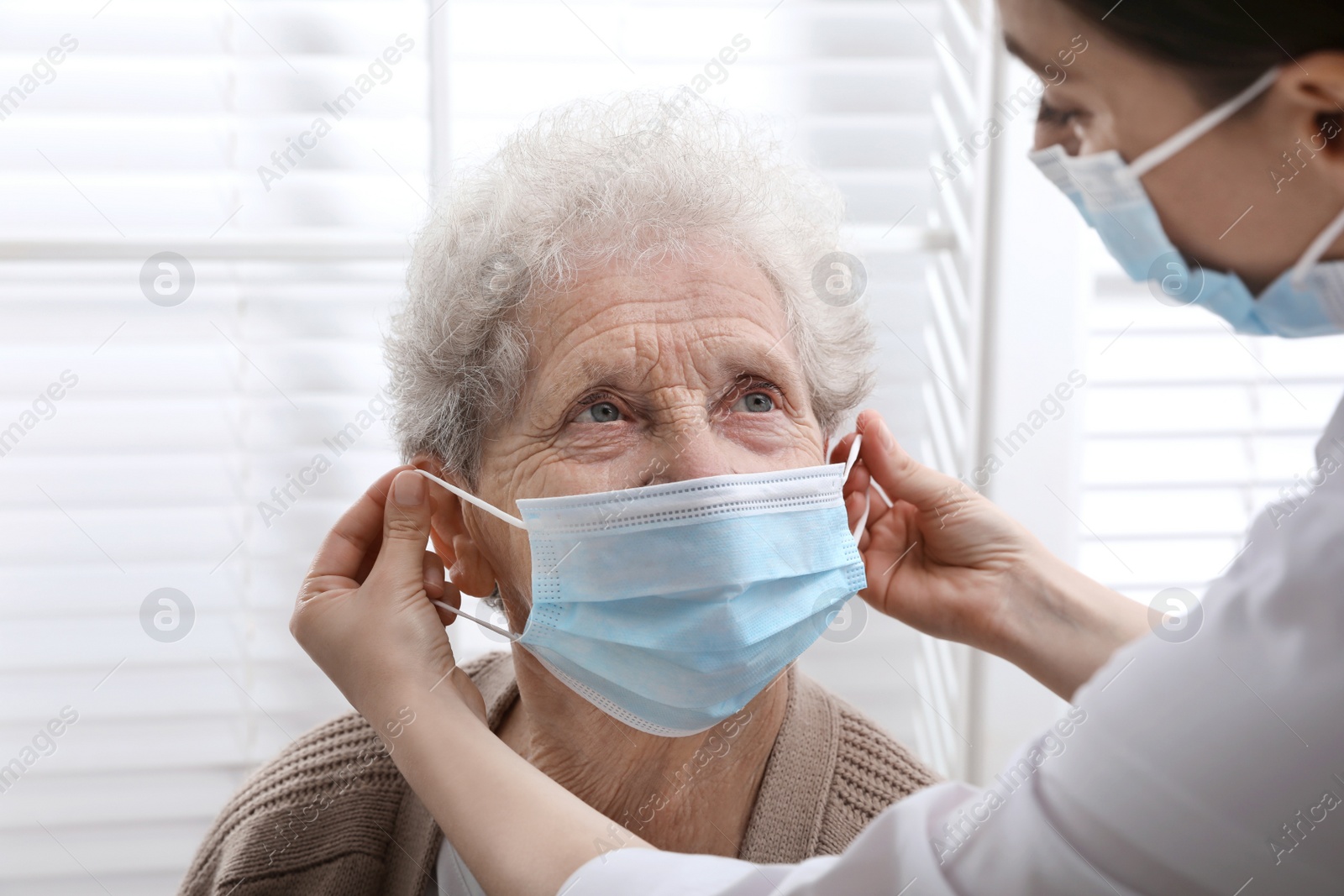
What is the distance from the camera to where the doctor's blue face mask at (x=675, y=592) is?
1.25 m

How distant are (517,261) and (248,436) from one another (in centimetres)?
124

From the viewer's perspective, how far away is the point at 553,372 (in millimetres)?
1378

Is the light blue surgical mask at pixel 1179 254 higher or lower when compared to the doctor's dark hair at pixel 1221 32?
lower

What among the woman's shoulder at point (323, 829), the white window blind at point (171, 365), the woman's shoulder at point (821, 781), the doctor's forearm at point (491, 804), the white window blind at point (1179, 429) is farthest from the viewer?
the white window blind at point (1179, 429)

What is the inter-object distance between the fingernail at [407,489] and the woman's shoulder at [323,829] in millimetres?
531

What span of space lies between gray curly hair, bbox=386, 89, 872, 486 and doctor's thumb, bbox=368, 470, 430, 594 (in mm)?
118

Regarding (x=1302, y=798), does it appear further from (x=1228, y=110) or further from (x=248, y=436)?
(x=248, y=436)

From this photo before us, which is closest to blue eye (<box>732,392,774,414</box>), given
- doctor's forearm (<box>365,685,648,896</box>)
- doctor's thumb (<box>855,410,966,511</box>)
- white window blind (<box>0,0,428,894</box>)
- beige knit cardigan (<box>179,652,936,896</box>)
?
doctor's thumb (<box>855,410,966,511</box>)

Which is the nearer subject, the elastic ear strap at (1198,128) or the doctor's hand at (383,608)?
the elastic ear strap at (1198,128)

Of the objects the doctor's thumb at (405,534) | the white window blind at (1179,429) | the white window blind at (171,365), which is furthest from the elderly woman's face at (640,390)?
the white window blind at (1179,429)

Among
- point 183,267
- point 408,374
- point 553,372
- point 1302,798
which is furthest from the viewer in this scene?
point 183,267

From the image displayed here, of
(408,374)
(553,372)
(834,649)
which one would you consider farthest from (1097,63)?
(834,649)

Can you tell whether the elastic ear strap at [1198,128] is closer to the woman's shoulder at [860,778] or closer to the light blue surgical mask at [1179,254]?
the light blue surgical mask at [1179,254]

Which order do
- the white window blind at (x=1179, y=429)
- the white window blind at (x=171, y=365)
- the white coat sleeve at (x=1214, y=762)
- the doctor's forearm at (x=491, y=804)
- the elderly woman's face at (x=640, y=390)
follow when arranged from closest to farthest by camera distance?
the white coat sleeve at (x=1214, y=762), the doctor's forearm at (x=491, y=804), the elderly woman's face at (x=640, y=390), the white window blind at (x=171, y=365), the white window blind at (x=1179, y=429)
